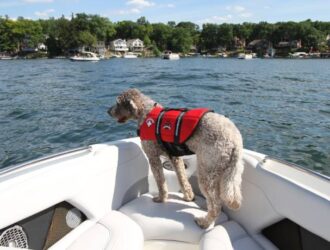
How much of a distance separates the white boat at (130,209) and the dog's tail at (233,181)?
0.16 metres

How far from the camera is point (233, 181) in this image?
3422 millimetres

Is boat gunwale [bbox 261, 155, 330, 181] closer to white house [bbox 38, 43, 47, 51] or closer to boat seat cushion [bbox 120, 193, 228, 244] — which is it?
boat seat cushion [bbox 120, 193, 228, 244]

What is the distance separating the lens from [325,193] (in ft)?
9.26

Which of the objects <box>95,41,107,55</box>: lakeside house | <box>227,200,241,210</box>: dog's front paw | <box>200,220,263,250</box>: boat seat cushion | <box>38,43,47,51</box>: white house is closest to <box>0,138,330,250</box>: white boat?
<box>200,220,263,250</box>: boat seat cushion

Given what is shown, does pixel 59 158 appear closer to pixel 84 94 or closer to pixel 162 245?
pixel 162 245

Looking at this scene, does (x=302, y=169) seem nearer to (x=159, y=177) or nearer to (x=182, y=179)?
(x=182, y=179)

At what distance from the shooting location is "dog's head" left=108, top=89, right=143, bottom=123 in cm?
424

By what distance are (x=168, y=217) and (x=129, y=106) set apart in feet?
4.32

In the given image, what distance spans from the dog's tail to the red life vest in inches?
18.3

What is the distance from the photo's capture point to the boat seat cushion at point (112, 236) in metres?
3.27

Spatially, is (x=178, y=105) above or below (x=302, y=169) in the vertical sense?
below

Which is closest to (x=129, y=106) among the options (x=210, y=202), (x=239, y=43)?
(x=210, y=202)

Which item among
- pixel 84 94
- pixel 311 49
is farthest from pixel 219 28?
pixel 84 94

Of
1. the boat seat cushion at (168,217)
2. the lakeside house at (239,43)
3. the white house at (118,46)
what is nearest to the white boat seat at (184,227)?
the boat seat cushion at (168,217)
